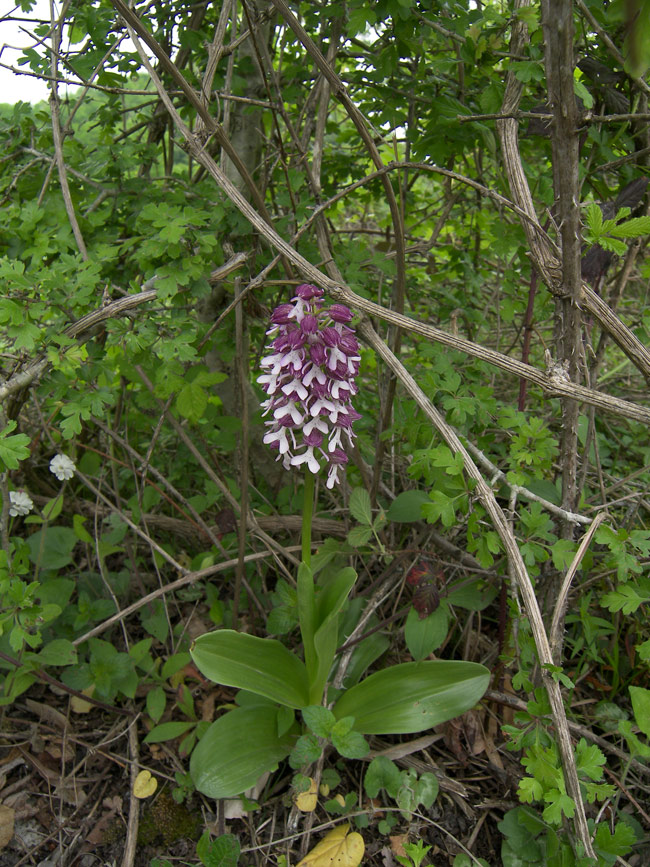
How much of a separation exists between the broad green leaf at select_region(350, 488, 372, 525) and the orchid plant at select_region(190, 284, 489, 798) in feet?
0.42

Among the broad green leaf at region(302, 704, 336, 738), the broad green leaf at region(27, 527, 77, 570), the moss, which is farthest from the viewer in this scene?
the broad green leaf at region(27, 527, 77, 570)

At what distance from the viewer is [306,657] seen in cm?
163

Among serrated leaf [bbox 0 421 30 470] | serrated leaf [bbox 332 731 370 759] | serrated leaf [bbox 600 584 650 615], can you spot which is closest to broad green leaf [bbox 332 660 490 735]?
serrated leaf [bbox 332 731 370 759]

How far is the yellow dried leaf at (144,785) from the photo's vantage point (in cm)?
167

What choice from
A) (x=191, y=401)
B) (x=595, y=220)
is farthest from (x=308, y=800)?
(x=595, y=220)

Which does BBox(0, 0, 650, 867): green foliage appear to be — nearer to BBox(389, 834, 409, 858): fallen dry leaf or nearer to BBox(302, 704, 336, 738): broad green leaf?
BBox(302, 704, 336, 738): broad green leaf

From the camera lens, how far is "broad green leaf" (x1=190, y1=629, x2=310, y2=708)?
5.09 ft

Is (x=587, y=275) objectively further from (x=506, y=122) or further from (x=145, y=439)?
(x=145, y=439)

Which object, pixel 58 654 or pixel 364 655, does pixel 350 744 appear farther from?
pixel 58 654

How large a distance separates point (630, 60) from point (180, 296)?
131cm

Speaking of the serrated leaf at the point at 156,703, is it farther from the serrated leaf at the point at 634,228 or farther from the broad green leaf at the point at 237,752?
the serrated leaf at the point at 634,228

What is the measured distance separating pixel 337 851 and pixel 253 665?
0.48 metres

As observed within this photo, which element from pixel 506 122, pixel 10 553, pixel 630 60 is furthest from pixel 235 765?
pixel 506 122

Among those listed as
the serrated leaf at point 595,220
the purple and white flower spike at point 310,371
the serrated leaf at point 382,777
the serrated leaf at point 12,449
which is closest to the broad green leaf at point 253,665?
the serrated leaf at point 382,777
